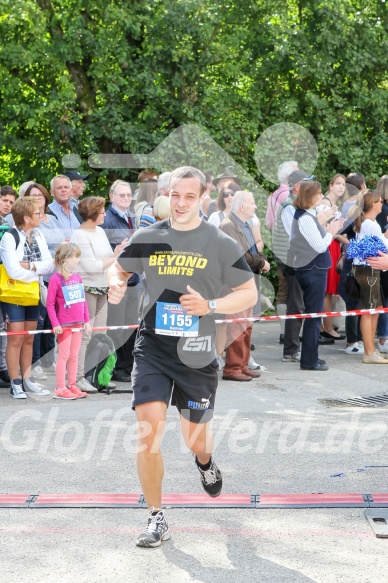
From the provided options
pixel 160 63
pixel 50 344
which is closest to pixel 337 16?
pixel 160 63

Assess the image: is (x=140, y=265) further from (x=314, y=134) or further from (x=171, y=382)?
(x=314, y=134)

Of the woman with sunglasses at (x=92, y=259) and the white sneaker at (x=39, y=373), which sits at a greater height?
the woman with sunglasses at (x=92, y=259)

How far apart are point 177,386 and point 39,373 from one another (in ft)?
15.9

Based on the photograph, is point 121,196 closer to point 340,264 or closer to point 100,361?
point 100,361

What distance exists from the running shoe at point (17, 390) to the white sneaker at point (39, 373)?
86 centimetres

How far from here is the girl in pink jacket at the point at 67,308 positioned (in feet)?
30.3

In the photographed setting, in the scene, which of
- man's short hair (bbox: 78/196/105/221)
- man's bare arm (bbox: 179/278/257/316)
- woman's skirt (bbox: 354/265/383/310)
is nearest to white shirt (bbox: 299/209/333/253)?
woman's skirt (bbox: 354/265/383/310)

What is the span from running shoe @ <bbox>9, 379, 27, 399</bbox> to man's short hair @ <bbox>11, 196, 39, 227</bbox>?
4.76ft

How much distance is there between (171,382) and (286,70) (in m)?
12.0

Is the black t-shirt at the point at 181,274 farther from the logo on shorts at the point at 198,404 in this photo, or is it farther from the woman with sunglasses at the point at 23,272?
the woman with sunglasses at the point at 23,272

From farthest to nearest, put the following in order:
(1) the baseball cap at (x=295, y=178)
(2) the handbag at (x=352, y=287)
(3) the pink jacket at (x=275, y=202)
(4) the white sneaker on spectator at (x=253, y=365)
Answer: (3) the pink jacket at (x=275, y=202) → (1) the baseball cap at (x=295, y=178) → (2) the handbag at (x=352, y=287) → (4) the white sneaker on spectator at (x=253, y=365)

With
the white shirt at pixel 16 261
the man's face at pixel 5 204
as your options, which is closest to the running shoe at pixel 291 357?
the white shirt at pixel 16 261

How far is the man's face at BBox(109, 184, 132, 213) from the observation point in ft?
33.8

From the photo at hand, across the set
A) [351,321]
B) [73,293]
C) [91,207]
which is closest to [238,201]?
[91,207]
